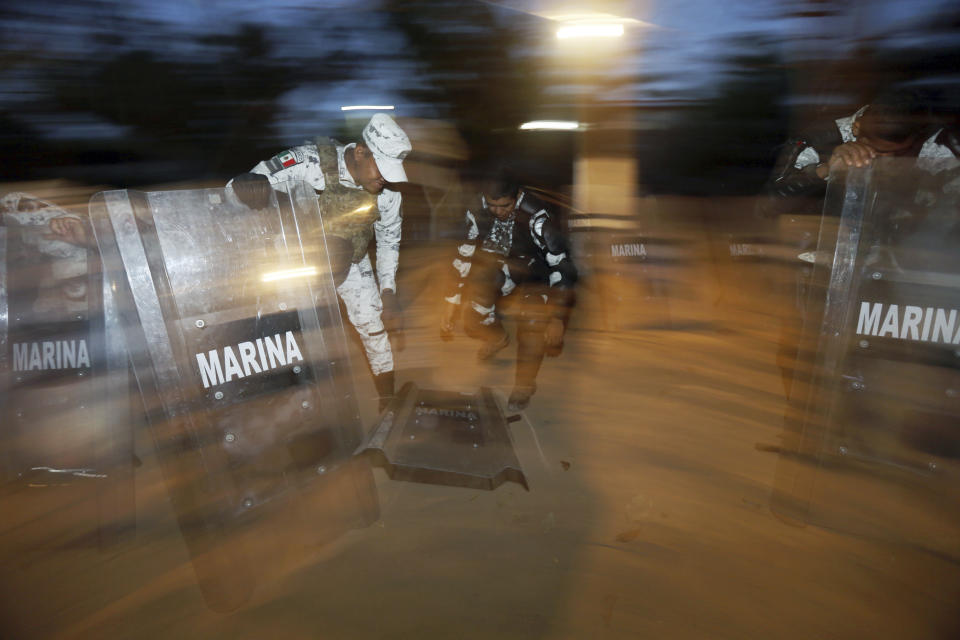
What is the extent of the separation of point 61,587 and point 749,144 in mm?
15347

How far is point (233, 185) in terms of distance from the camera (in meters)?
1.99

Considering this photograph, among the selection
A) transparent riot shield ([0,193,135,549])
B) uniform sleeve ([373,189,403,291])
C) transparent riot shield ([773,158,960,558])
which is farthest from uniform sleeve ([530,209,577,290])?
transparent riot shield ([0,193,135,549])

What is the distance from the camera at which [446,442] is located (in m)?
2.99

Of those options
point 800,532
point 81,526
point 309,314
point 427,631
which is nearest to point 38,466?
point 81,526

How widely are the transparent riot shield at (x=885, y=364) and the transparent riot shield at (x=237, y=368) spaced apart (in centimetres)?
226

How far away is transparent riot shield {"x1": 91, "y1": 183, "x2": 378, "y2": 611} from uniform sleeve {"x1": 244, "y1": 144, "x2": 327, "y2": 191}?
1.08 metres

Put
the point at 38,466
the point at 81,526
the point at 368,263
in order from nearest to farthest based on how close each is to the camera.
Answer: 1. the point at 81,526
2. the point at 38,466
3. the point at 368,263

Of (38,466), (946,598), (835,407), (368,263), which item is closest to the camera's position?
(946,598)

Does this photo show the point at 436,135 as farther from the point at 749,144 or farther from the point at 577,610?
the point at 577,610

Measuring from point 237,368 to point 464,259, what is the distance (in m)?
2.52

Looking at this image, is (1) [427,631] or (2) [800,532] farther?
(2) [800,532]

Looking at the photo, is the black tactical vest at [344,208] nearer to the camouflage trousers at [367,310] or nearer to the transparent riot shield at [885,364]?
the camouflage trousers at [367,310]

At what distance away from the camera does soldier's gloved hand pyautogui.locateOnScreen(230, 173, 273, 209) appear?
1993 mm

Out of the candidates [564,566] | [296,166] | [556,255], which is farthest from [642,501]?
[296,166]
